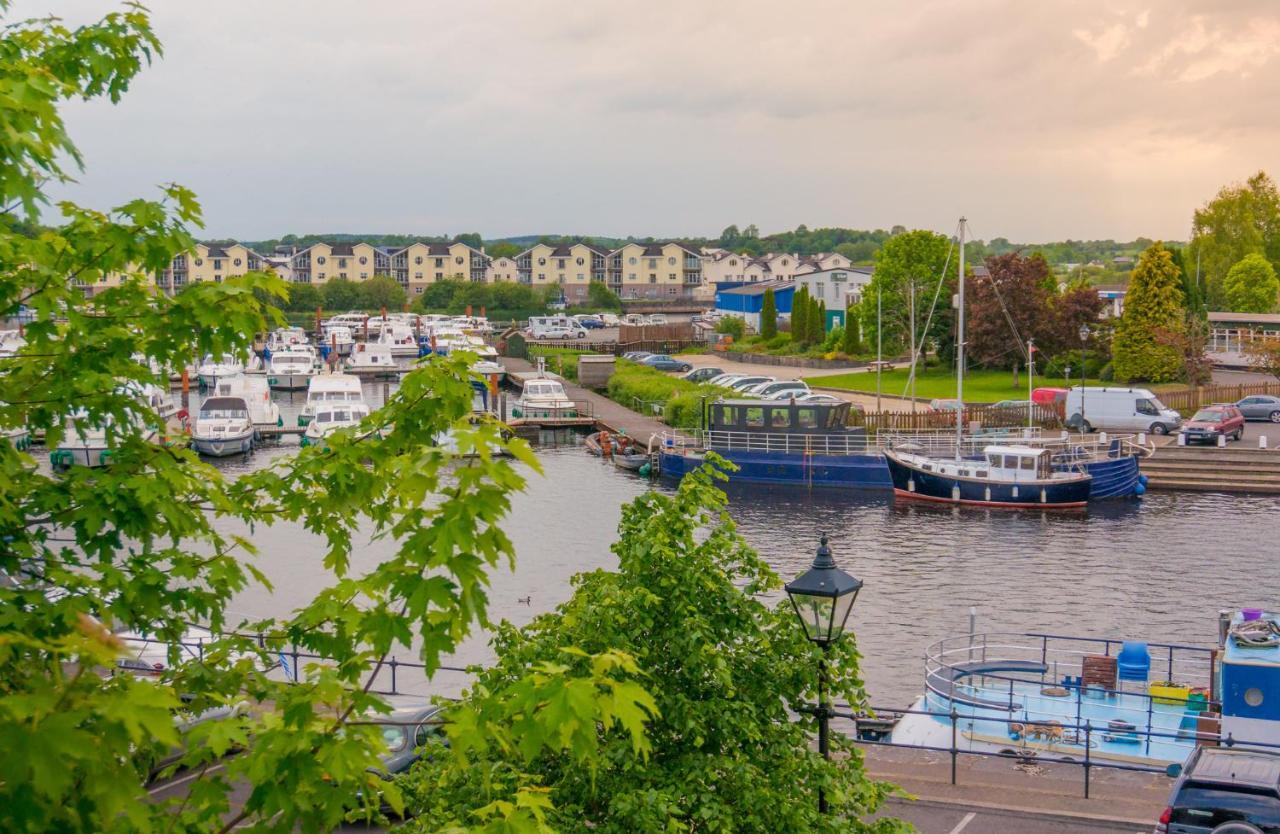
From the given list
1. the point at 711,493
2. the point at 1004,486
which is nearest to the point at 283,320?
the point at 711,493

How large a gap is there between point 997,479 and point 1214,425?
1136cm

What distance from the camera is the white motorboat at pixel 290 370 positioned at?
8306 cm

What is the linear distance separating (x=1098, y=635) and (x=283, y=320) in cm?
2541

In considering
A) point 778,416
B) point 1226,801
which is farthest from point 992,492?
point 1226,801

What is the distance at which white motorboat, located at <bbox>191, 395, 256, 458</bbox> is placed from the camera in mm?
55094

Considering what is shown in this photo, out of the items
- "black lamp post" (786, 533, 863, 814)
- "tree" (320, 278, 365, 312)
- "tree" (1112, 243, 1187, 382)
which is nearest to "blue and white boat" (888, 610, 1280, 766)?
"black lamp post" (786, 533, 863, 814)

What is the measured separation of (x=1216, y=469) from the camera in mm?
48594

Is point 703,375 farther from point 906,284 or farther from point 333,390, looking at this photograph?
point 333,390

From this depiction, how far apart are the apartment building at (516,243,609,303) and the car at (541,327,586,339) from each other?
163ft

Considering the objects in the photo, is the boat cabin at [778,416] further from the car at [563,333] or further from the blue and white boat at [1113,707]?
the car at [563,333]

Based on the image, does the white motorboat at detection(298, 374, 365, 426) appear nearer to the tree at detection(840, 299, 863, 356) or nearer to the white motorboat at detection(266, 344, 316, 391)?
the white motorboat at detection(266, 344, 316, 391)

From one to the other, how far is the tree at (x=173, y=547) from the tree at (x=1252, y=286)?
101 meters

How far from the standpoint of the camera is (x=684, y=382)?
69000mm

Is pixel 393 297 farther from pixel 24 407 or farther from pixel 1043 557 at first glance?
pixel 24 407
